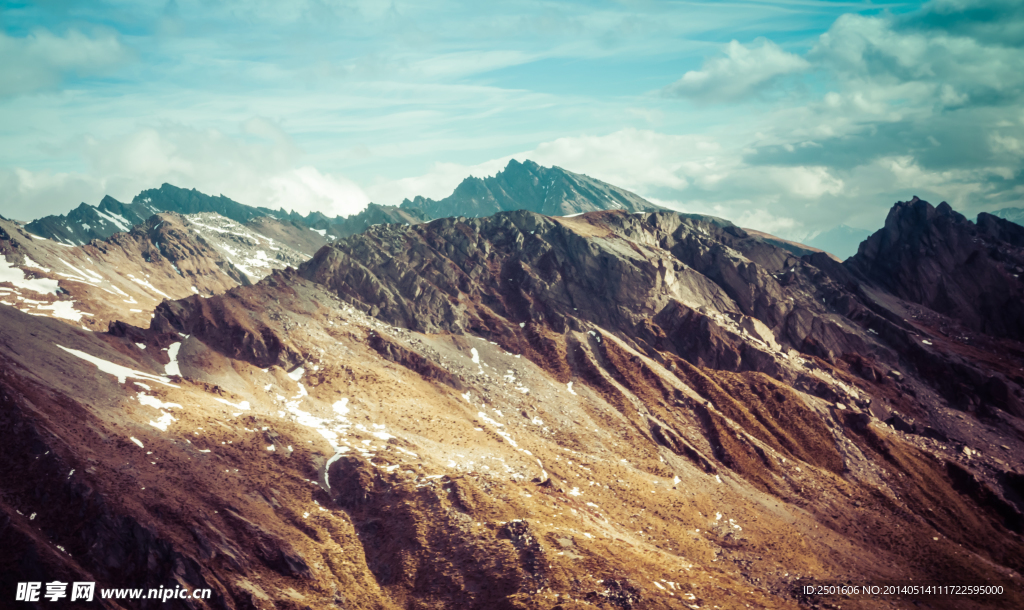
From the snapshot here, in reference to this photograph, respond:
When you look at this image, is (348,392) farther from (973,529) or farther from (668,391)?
(973,529)

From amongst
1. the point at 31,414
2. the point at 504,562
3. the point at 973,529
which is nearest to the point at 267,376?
the point at 31,414

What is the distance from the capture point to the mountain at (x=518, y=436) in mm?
76688

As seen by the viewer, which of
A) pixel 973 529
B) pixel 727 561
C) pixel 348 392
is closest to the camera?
pixel 727 561

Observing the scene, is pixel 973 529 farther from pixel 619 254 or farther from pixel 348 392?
pixel 348 392

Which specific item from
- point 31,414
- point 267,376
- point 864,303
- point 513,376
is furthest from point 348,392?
point 864,303

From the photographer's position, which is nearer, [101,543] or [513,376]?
[101,543]

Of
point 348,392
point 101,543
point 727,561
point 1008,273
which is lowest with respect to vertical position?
point 727,561

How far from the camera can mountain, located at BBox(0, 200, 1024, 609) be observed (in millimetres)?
76688

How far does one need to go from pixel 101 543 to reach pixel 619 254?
492 feet

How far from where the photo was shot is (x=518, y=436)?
120 metres

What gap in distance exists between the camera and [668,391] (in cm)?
14100

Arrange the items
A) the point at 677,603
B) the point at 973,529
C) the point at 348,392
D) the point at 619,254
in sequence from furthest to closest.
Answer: the point at 619,254 < the point at 348,392 < the point at 973,529 < the point at 677,603

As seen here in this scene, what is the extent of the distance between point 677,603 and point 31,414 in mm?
92868

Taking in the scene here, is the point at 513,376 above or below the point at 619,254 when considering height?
below
